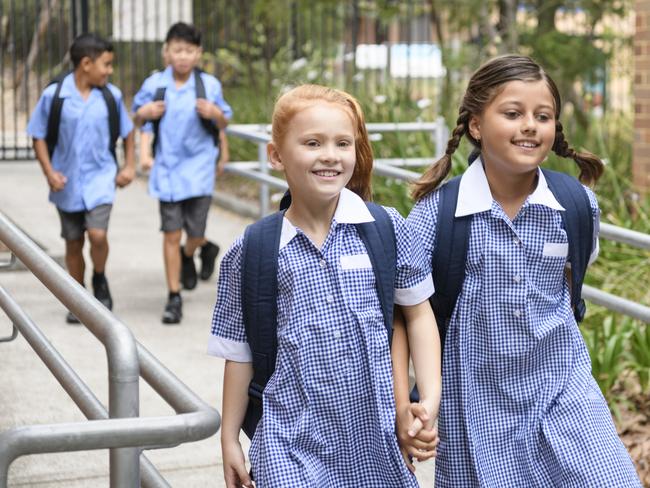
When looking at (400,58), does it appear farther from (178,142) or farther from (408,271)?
(408,271)

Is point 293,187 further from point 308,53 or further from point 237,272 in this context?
point 308,53

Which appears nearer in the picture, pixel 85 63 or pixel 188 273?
pixel 85 63

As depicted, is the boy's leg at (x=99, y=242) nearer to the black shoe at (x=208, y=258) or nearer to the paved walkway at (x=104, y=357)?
the paved walkway at (x=104, y=357)

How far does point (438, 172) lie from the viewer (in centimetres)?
354

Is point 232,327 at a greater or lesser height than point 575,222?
lesser

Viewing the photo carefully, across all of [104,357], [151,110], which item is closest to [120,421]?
[104,357]

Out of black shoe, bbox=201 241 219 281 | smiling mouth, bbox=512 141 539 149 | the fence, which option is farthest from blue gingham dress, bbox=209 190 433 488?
the fence

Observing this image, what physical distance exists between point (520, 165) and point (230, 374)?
2.91ft

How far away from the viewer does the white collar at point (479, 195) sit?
344 cm

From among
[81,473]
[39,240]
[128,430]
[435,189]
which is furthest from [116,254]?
[128,430]

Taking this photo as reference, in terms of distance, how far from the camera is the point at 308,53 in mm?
17969

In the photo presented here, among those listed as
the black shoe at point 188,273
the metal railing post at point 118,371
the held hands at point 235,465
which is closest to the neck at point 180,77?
the black shoe at point 188,273

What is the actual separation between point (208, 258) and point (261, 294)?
20.5ft

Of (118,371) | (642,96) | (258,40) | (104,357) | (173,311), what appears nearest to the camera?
(118,371)
